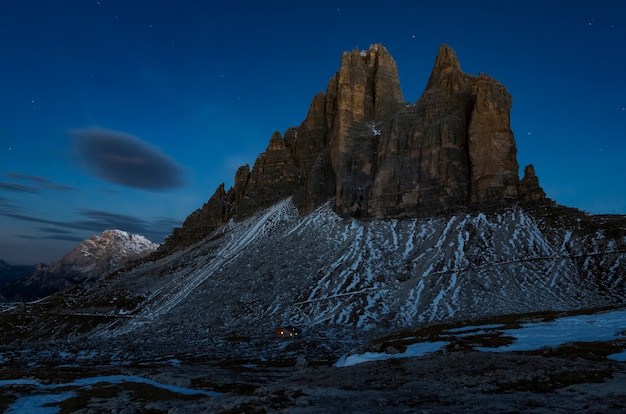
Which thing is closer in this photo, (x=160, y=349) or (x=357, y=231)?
(x=160, y=349)

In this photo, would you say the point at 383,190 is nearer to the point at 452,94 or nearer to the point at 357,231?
the point at 357,231

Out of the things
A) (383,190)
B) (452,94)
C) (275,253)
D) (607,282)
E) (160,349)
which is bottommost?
(160,349)

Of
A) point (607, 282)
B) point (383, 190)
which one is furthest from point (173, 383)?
point (383, 190)

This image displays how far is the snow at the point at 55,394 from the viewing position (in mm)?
21922

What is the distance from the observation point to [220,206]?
15675 cm

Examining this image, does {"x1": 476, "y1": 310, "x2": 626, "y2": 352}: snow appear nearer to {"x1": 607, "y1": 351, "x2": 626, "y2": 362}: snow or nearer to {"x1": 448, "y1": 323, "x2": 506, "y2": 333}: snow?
{"x1": 448, "y1": 323, "x2": 506, "y2": 333}: snow

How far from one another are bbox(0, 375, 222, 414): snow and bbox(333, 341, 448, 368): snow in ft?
33.1

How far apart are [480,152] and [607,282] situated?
39.4 metres

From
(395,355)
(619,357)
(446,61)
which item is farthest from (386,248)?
(619,357)

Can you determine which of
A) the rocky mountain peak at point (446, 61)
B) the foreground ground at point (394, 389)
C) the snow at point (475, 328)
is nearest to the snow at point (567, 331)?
the snow at point (475, 328)

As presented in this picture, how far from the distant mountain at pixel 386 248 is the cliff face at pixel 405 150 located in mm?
352


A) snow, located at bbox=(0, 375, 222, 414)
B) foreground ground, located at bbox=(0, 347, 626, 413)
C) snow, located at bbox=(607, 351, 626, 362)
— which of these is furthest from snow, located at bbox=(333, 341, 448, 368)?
snow, located at bbox=(607, 351, 626, 362)

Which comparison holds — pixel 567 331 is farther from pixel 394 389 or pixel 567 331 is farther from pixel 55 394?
pixel 55 394

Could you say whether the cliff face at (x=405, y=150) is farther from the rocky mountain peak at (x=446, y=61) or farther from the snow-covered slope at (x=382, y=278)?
the snow-covered slope at (x=382, y=278)
